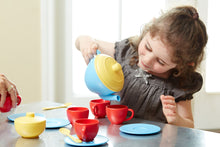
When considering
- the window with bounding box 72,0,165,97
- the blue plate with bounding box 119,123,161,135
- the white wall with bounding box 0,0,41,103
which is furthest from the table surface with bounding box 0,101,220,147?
the window with bounding box 72,0,165,97

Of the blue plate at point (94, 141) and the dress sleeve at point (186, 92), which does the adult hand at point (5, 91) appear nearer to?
the blue plate at point (94, 141)

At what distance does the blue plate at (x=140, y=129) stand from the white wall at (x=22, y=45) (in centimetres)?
141

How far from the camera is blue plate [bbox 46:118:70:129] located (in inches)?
37.2

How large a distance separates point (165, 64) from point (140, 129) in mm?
430

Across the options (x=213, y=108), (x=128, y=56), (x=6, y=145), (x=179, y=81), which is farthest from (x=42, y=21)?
(x=213, y=108)

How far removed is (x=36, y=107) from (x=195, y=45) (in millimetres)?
784

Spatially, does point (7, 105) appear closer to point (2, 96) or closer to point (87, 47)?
point (2, 96)

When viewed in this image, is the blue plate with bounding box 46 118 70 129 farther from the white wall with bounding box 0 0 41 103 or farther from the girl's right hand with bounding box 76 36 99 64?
the white wall with bounding box 0 0 41 103

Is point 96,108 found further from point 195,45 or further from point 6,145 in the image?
point 195,45

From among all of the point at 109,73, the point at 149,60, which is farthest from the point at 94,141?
the point at 149,60

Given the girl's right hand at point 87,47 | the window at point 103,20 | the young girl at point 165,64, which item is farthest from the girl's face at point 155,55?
the window at point 103,20

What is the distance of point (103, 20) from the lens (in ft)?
7.98

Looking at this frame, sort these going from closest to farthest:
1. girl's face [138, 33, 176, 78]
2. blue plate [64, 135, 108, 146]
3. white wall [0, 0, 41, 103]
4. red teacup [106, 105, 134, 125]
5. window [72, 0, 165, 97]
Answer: blue plate [64, 135, 108, 146] < red teacup [106, 105, 134, 125] < girl's face [138, 33, 176, 78] < white wall [0, 0, 41, 103] < window [72, 0, 165, 97]

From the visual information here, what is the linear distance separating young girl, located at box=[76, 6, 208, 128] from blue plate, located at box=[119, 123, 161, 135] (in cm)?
17
